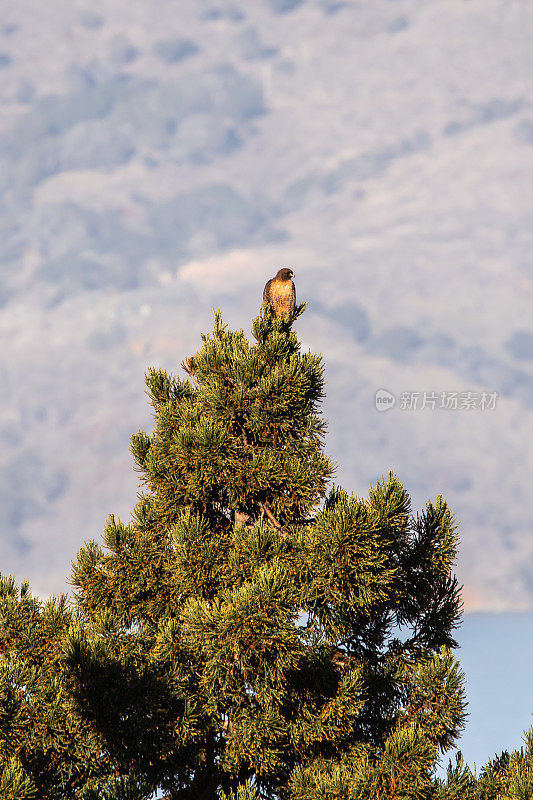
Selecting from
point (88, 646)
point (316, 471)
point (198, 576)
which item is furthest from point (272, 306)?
point (88, 646)

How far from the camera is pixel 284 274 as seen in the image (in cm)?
1493

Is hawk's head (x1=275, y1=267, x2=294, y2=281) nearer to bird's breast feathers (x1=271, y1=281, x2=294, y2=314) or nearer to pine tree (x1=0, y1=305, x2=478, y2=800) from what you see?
bird's breast feathers (x1=271, y1=281, x2=294, y2=314)

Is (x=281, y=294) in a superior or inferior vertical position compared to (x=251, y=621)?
superior

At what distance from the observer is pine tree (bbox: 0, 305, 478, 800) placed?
10.2 m

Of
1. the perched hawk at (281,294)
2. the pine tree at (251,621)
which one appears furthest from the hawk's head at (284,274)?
the pine tree at (251,621)

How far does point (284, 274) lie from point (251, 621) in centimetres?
727

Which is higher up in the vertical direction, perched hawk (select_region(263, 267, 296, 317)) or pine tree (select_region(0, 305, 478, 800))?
perched hawk (select_region(263, 267, 296, 317))

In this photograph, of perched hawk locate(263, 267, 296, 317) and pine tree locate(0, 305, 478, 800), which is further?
perched hawk locate(263, 267, 296, 317)

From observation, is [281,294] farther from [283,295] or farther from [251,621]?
[251,621]

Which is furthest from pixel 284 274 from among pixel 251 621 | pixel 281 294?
pixel 251 621

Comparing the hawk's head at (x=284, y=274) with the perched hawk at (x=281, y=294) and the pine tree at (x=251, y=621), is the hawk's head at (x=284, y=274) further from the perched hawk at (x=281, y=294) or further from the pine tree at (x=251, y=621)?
the pine tree at (x=251, y=621)

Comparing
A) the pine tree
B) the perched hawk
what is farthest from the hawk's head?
the pine tree

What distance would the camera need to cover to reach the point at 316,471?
42.6 ft

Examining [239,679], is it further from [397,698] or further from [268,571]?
[397,698]
